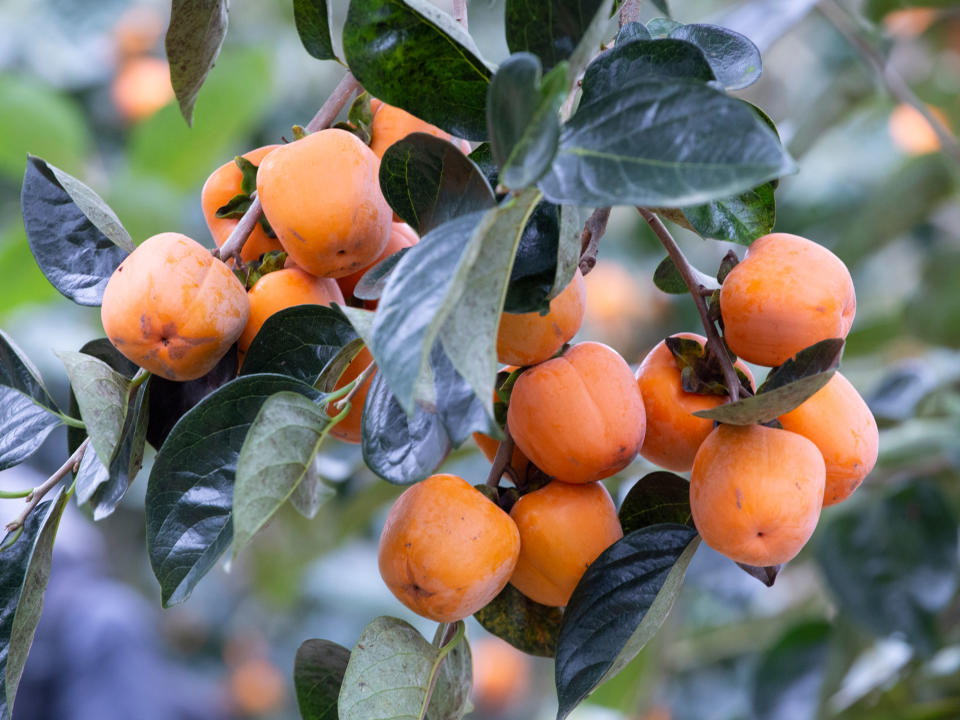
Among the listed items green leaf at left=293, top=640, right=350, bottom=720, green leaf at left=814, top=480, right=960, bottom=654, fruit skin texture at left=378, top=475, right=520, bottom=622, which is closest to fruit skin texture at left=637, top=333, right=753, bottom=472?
fruit skin texture at left=378, top=475, right=520, bottom=622

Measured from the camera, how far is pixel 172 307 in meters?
0.47

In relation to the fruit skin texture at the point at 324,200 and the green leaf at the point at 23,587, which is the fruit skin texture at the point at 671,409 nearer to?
the fruit skin texture at the point at 324,200

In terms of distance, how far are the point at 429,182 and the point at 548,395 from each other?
0.12m

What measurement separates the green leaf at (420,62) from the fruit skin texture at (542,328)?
9 centimetres

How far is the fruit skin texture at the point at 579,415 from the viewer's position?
0.50m

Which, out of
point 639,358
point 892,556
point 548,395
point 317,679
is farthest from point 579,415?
point 639,358

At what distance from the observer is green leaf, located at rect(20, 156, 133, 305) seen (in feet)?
1.83

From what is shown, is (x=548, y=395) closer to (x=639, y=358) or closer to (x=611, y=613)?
(x=611, y=613)

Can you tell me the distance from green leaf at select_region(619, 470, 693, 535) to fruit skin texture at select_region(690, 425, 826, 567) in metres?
0.08

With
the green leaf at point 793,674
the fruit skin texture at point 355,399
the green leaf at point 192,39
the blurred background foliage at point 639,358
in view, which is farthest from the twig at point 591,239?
the green leaf at point 793,674

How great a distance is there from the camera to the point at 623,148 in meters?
0.38

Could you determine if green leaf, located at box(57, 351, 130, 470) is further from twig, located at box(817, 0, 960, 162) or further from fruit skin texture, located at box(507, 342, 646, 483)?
twig, located at box(817, 0, 960, 162)

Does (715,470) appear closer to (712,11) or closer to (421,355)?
(421,355)

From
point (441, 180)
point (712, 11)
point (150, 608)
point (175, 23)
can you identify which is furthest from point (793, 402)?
point (150, 608)
